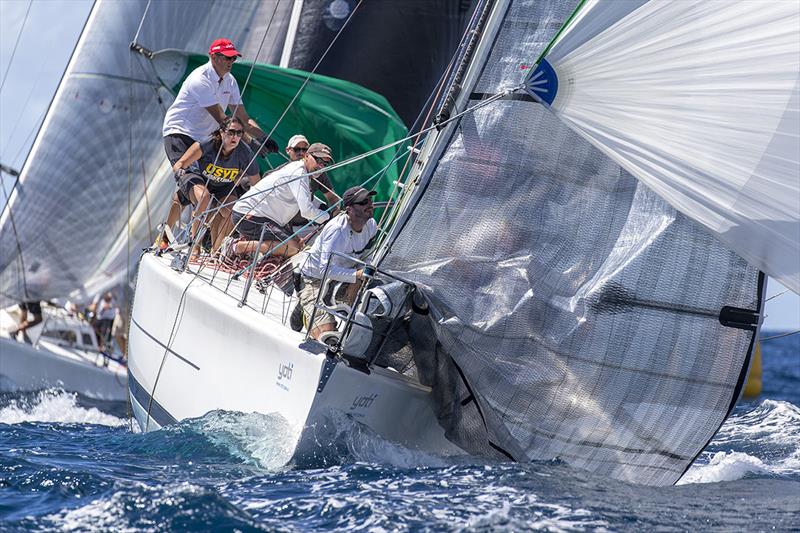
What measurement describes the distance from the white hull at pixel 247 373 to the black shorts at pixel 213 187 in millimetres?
535

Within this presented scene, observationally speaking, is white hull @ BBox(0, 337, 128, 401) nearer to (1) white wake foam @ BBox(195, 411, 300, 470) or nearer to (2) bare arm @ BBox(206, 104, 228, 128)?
(2) bare arm @ BBox(206, 104, 228, 128)

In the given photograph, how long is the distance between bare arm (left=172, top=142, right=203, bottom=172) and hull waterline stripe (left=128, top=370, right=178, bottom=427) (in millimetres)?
1476

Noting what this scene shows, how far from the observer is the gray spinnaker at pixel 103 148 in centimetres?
1145

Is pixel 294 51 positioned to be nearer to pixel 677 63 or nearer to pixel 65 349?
pixel 65 349

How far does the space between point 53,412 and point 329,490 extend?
6.37 m

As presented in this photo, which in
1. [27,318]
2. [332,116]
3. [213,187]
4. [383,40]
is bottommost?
[27,318]

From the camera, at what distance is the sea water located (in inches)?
180

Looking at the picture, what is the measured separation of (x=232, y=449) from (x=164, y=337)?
152 cm

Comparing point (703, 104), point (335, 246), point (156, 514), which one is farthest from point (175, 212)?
point (703, 104)

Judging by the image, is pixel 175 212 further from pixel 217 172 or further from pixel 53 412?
pixel 53 412

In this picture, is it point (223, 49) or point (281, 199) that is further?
point (223, 49)

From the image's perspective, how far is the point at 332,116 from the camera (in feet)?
31.2

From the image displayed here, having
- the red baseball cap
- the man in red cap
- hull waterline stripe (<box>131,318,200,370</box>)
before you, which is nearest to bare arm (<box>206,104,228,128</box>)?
the man in red cap

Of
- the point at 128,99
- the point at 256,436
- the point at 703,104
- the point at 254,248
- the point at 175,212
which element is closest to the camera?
the point at 703,104
